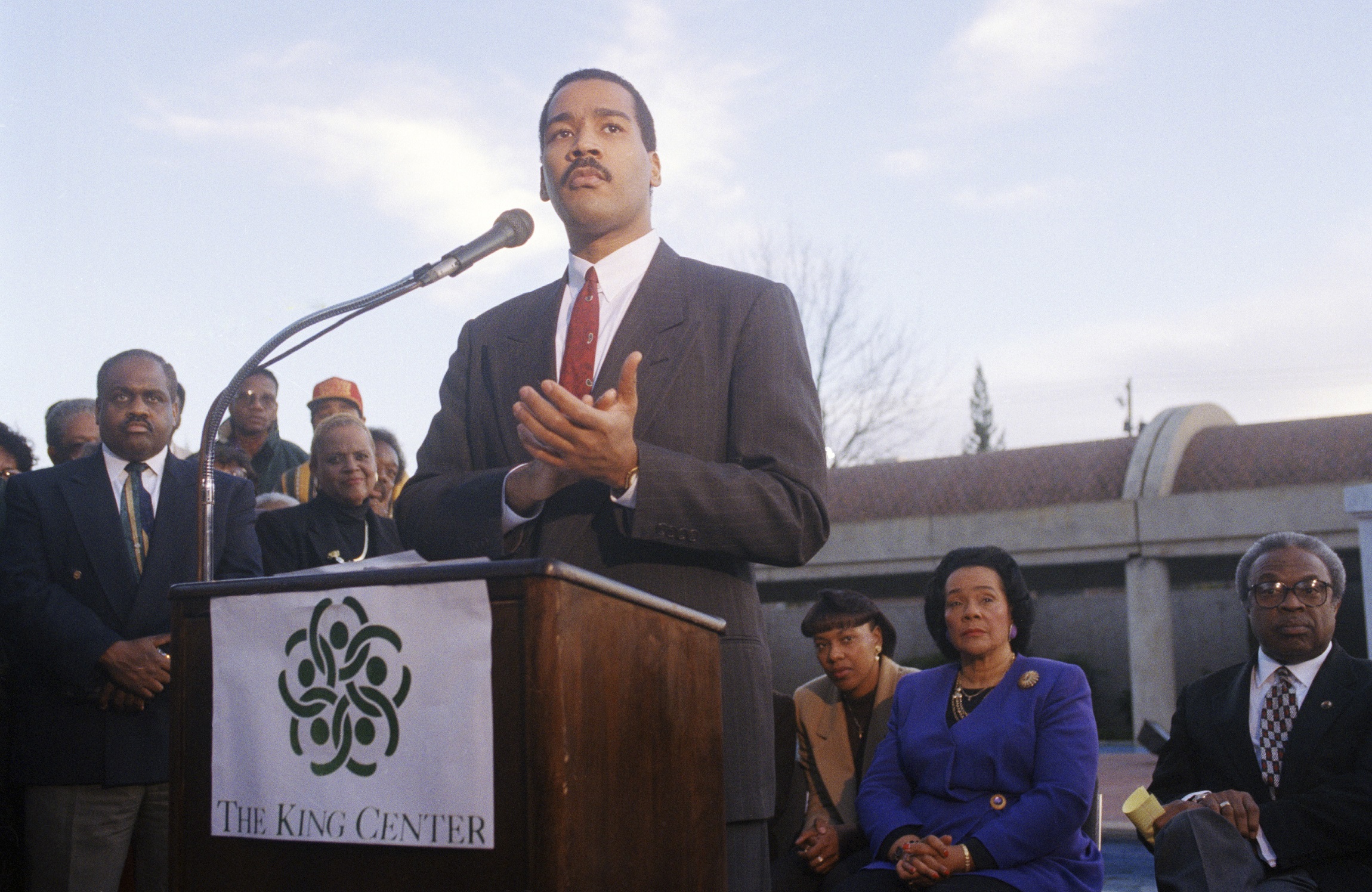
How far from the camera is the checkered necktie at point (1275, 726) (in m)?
3.48

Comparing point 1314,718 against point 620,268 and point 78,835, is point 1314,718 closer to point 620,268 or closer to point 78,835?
point 620,268

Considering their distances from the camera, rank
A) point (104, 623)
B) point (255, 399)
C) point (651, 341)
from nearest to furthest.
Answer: point (651, 341) → point (104, 623) → point (255, 399)

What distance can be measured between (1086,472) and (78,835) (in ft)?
51.4

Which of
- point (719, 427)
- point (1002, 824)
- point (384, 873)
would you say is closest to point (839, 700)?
point (1002, 824)

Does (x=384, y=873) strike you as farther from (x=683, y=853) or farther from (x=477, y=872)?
(x=683, y=853)

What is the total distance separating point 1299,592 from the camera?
361 centimetres

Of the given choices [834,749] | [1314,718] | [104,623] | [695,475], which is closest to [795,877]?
[834,749]

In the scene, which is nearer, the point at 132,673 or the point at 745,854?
the point at 745,854

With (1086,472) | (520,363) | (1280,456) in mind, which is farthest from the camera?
(1086,472)

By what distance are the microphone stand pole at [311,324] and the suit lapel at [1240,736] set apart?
2534mm

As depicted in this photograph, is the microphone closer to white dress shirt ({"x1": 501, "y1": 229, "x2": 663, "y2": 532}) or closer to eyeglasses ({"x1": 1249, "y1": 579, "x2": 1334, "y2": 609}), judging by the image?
white dress shirt ({"x1": 501, "y1": 229, "x2": 663, "y2": 532})


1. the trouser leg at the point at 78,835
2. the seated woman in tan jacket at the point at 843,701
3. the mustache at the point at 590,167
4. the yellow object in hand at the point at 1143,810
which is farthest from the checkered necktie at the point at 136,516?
the yellow object in hand at the point at 1143,810

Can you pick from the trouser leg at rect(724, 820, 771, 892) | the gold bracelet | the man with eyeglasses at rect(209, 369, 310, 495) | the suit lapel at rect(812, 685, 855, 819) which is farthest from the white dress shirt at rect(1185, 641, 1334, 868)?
the man with eyeglasses at rect(209, 369, 310, 495)

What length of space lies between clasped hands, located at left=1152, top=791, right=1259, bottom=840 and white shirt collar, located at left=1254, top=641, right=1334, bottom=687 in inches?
16.1
